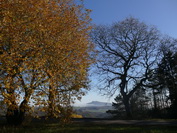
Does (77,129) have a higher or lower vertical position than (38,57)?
lower

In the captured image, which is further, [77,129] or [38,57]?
[77,129]

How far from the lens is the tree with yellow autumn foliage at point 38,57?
7.86 m

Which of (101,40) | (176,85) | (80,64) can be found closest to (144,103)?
(176,85)

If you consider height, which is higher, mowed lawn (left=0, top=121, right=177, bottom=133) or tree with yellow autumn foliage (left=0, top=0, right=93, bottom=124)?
tree with yellow autumn foliage (left=0, top=0, right=93, bottom=124)

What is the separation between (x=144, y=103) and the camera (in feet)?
157

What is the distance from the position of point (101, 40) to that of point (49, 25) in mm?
18561

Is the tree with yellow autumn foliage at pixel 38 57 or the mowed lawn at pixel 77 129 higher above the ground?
the tree with yellow autumn foliage at pixel 38 57

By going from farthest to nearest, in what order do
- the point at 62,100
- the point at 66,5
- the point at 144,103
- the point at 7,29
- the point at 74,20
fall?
the point at 144,103 < the point at 66,5 < the point at 74,20 < the point at 62,100 < the point at 7,29

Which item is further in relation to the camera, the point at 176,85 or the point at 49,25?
the point at 176,85

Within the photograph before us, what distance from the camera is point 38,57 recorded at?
8969mm

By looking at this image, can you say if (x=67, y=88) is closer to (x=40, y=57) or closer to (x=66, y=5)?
(x=40, y=57)

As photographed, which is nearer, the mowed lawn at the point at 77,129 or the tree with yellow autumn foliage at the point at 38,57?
the tree with yellow autumn foliage at the point at 38,57

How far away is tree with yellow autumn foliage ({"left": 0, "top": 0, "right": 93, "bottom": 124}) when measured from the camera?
25.8 ft

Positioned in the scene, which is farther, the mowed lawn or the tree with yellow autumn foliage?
the mowed lawn
